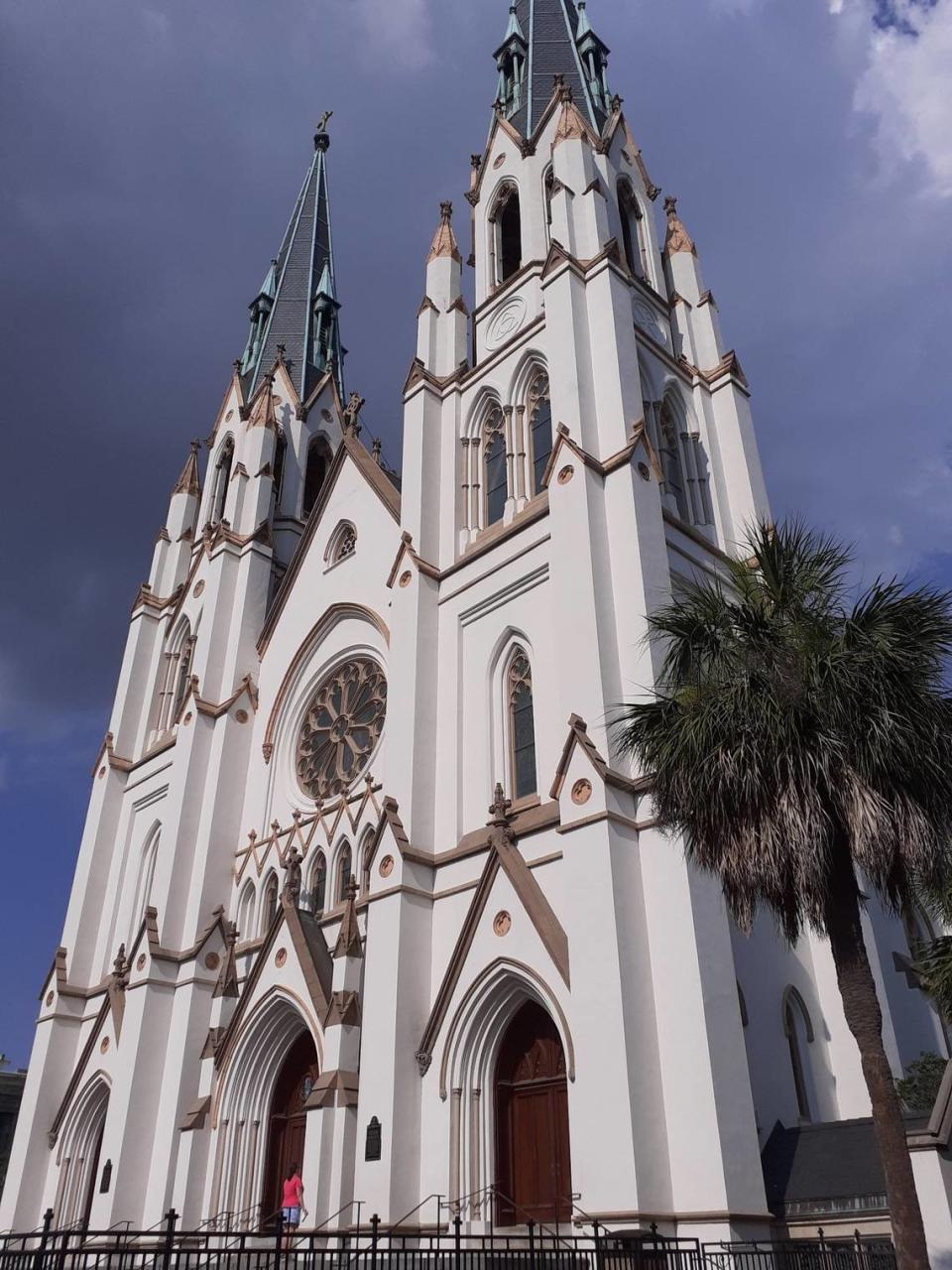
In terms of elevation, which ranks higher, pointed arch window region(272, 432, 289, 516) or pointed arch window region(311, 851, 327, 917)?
pointed arch window region(272, 432, 289, 516)

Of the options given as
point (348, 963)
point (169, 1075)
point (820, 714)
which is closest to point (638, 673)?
point (820, 714)

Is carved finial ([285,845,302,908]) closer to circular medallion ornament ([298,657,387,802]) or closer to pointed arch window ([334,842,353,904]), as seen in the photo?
pointed arch window ([334,842,353,904])

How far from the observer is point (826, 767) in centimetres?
1059

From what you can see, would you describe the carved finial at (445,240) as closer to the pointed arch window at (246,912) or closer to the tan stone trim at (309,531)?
the tan stone trim at (309,531)

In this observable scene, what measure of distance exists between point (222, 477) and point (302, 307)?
9097 millimetres

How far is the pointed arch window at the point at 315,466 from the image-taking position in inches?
1324

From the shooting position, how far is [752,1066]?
591 inches

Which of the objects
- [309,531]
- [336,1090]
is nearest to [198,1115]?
[336,1090]

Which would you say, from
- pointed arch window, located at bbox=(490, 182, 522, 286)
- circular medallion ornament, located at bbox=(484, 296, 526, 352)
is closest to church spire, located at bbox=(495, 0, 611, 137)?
pointed arch window, located at bbox=(490, 182, 522, 286)

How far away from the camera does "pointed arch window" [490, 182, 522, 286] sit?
26234mm

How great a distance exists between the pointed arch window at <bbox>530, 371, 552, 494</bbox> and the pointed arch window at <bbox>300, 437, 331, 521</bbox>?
512 inches

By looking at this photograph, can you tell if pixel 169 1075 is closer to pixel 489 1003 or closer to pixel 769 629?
pixel 489 1003

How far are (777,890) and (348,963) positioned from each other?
9.69 meters

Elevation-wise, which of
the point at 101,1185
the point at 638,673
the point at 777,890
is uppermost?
the point at 638,673
